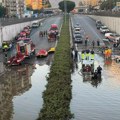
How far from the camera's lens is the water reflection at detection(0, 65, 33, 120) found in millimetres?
30239

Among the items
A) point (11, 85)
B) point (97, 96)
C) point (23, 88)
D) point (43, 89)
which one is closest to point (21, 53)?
point (11, 85)

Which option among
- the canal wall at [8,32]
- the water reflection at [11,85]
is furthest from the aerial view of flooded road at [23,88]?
the canal wall at [8,32]

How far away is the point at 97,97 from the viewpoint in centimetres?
3309

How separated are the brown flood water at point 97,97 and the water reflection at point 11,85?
174 inches

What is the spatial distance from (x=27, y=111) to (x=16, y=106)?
1.81 m

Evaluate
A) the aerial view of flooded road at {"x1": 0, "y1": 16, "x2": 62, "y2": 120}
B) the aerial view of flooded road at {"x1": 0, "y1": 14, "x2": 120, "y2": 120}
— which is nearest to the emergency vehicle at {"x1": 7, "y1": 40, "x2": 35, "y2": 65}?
the aerial view of flooded road at {"x1": 0, "y1": 16, "x2": 62, "y2": 120}

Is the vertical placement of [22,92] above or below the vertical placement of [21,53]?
below

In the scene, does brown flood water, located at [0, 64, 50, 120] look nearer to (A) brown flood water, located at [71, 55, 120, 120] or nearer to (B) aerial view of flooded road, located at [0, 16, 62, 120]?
(B) aerial view of flooded road, located at [0, 16, 62, 120]

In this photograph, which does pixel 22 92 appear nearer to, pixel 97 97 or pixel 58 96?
pixel 97 97

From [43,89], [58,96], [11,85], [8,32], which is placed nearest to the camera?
[58,96]

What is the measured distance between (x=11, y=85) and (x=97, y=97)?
9625mm

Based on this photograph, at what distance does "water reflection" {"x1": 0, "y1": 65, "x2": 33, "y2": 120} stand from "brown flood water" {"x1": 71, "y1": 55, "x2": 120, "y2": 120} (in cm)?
441

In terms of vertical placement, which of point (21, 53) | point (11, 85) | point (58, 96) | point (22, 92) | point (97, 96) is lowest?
point (11, 85)

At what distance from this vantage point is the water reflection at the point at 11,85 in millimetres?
30239
